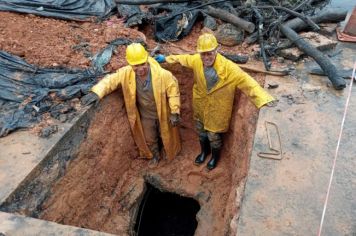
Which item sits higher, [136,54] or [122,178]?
[136,54]

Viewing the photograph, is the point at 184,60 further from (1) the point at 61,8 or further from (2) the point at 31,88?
(1) the point at 61,8

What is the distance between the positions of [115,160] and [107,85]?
4.62ft

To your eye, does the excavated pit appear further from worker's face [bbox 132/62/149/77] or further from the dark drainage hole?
worker's face [bbox 132/62/149/77]

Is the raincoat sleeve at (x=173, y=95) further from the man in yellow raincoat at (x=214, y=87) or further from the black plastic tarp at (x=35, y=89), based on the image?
the black plastic tarp at (x=35, y=89)

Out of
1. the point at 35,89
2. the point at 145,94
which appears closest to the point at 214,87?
the point at 145,94

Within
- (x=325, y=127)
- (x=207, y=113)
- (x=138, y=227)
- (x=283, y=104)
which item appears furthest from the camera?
(x=138, y=227)

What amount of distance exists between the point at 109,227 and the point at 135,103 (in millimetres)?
2028

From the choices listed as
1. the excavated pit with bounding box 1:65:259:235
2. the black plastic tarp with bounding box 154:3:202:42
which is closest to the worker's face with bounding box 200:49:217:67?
the excavated pit with bounding box 1:65:259:235

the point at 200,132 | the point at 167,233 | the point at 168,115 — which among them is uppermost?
the point at 168,115

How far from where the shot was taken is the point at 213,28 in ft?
23.8

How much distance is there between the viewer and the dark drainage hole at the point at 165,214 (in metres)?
6.77

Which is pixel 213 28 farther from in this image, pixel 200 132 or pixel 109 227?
pixel 109 227

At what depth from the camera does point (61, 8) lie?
297 inches

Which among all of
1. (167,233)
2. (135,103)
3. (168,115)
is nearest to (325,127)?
(168,115)
